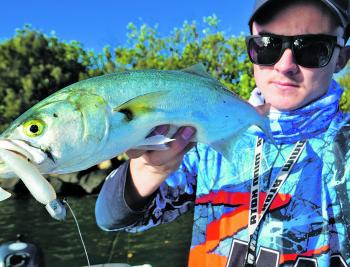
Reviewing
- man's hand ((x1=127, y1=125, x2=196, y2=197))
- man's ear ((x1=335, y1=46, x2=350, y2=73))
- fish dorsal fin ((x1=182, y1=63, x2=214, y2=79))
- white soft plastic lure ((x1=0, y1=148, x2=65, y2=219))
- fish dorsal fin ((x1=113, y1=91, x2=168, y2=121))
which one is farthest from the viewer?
man's ear ((x1=335, y1=46, x2=350, y2=73))

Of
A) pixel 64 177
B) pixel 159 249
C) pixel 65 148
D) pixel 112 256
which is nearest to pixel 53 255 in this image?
pixel 112 256

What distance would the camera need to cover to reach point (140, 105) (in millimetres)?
1629

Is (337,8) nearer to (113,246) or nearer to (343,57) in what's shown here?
(343,57)

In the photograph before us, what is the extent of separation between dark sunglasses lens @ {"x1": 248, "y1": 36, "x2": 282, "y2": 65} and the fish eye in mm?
1241

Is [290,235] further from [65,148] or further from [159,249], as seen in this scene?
[159,249]

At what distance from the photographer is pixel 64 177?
23.2m

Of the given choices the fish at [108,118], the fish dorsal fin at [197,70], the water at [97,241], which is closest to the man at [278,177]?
the fish at [108,118]

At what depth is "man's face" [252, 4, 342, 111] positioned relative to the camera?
2.18m

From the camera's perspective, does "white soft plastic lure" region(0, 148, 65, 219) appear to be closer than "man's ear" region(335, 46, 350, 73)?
Yes

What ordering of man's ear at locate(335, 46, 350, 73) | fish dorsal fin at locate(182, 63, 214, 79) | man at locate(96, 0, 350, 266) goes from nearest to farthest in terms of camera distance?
fish dorsal fin at locate(182, 63, 214, 79), man at locate(96, 0, 350, 266), man's ear at locate(335, 46, 350, 73)

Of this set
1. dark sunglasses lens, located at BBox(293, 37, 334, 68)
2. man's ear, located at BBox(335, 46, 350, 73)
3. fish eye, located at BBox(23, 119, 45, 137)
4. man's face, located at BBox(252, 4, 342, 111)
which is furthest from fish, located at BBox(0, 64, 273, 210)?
man's ear, located at BBox(335, 46, 350, 73)

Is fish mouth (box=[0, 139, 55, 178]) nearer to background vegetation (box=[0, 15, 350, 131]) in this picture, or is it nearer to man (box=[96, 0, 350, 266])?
man (box=[96, 0, 350, 266])

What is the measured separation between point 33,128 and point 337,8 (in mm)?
1579

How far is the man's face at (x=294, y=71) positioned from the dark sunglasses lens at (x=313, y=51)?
0.03m
